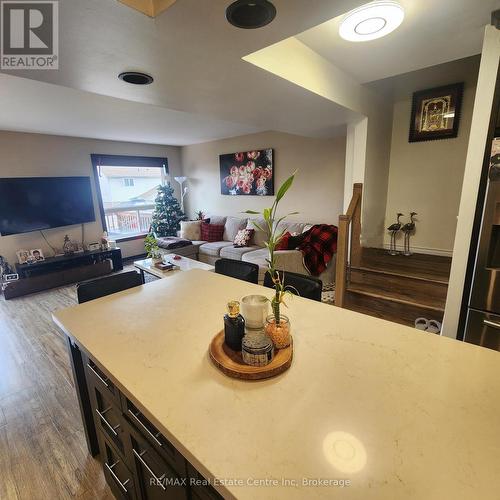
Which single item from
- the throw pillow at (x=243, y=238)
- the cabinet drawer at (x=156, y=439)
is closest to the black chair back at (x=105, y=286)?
the cabinet drawer at (x=156, y=439)

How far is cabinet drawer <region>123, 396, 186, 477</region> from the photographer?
2.49ft

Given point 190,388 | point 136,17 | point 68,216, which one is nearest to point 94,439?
point 190,388

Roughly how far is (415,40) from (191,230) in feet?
14.1

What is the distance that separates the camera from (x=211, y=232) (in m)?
5.21

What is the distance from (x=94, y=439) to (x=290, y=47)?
2772 mm

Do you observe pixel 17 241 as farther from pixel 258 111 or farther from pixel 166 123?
pixel 258 111

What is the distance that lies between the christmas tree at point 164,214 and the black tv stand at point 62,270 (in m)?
0.99

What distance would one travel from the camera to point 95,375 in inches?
45.8

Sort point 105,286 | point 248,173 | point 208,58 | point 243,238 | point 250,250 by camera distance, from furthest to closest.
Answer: point 248,173, point 243,238, point 250,250, point 105,286, point 208,58

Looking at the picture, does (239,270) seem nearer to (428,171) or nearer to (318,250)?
(318,250)

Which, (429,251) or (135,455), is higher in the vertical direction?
(429,251)

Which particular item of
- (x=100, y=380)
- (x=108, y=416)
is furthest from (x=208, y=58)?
(x=108, y=416)

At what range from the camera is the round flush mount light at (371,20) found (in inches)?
57.1

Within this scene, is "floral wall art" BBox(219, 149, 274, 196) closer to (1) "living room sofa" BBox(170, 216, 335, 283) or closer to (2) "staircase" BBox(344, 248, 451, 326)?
(1) "living room sofa" BBox(170, 216, 335, 283)
